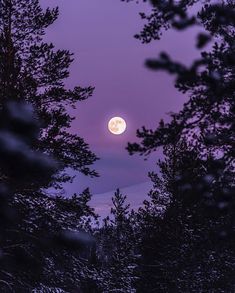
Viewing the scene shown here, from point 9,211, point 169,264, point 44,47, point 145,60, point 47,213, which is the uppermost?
point 44,47

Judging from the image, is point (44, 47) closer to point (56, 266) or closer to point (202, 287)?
point (56, 266)

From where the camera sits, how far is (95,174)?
602 inches

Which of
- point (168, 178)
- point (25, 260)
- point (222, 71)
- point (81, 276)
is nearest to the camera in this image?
point (222, 71)

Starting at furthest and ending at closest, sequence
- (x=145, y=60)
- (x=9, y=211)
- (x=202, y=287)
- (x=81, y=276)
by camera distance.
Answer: (x=202, y=287), (x=81, y=276), (x=9, y=211), (x=145, y=60)

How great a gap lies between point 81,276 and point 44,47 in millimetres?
6732

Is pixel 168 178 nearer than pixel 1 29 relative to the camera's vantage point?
No

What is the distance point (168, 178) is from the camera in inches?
1012

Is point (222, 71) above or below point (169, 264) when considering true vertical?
below

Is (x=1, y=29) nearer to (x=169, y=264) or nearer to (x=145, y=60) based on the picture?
(x=145, y=60)

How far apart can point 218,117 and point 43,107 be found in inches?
299

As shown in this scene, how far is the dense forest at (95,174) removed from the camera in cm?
838

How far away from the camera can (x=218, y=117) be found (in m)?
8.62

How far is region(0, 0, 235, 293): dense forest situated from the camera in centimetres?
838

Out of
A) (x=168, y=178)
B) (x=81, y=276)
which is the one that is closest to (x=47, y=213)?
(x=81, y=276)
